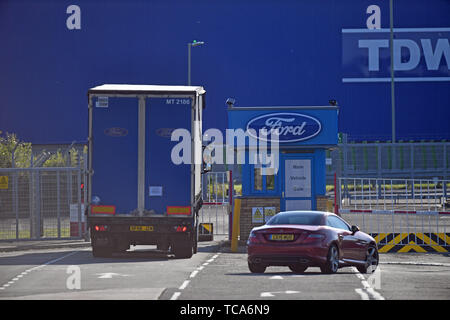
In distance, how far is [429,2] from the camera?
70.1m

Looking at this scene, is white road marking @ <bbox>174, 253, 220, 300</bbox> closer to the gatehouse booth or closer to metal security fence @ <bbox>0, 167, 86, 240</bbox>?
the gatehouse booth

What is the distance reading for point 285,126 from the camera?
25672mm

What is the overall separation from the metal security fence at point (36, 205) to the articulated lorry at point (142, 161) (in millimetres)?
6001

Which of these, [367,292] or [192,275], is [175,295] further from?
[192,275]

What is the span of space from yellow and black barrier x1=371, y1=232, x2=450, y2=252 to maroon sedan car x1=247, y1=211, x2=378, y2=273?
5811mm

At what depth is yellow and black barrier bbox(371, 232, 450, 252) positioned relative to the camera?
23.0 m

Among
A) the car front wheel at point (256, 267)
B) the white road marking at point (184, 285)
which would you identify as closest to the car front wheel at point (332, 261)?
the car front wheel at point (256, 267)

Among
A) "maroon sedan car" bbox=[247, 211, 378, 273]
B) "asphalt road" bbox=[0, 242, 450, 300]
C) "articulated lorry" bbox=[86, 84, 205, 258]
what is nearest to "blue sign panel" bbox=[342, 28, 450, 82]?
"asphalt road" bbox=[0, 242, 450, 300]

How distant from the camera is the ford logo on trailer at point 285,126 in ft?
83.9

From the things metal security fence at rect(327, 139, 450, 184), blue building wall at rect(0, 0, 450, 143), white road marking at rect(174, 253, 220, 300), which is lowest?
white road marking at rect(174, 253, 220, 300)

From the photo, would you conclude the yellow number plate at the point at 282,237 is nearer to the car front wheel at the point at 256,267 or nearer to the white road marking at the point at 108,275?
the car front wheel at the point at 256,267

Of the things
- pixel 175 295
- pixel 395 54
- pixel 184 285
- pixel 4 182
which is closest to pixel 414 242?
pixel 184 285

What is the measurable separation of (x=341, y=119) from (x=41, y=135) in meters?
22.7
